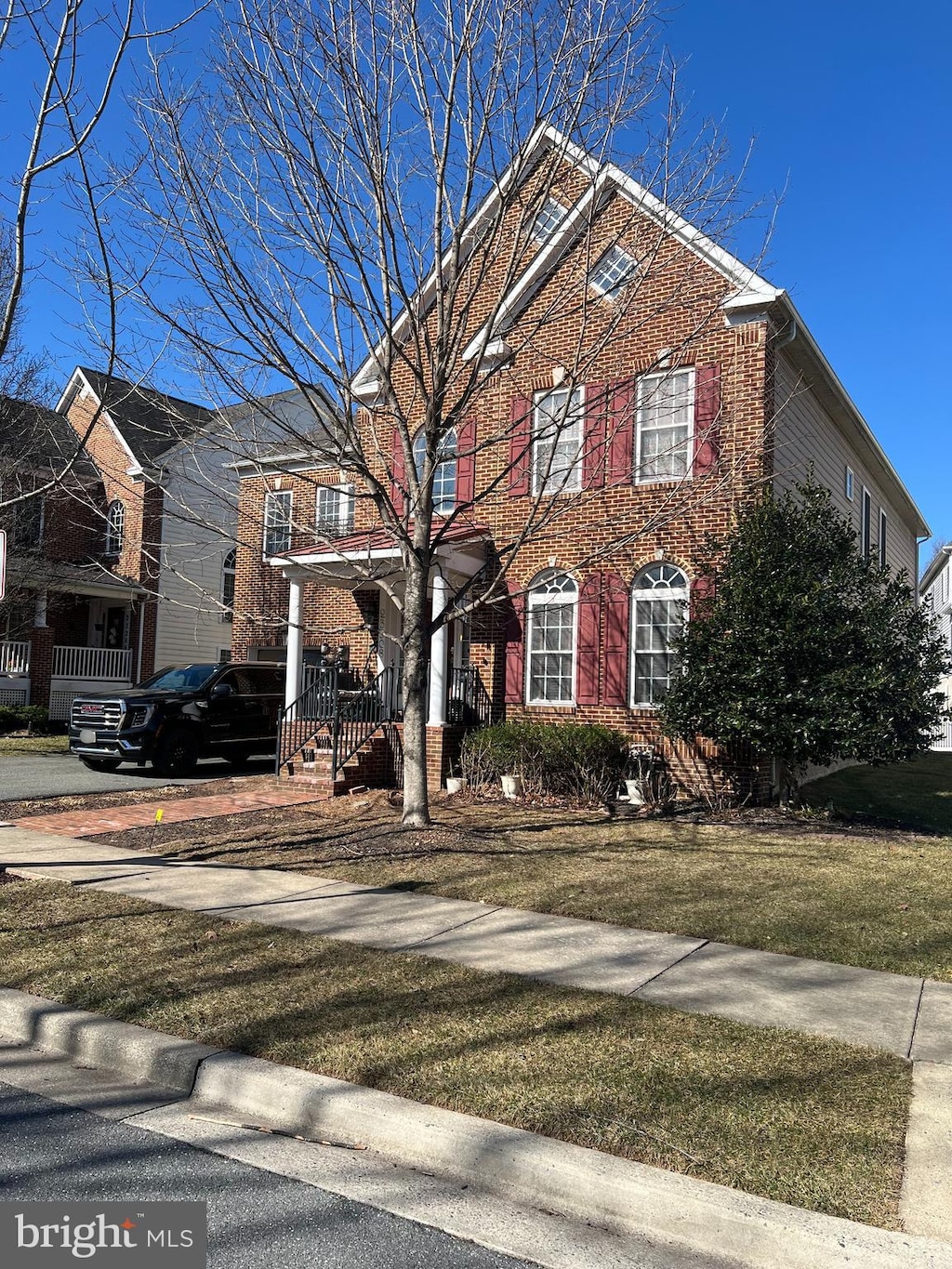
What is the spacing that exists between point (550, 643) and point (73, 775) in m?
7.58

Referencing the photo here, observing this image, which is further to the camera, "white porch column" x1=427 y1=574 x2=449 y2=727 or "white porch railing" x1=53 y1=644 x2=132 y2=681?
"white porch railing" x1=53 y1=644 x2=132 y2=681

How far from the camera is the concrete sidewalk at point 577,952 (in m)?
4.85

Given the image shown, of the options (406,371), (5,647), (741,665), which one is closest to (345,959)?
(741,665)

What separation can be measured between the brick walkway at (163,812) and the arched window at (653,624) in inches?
179

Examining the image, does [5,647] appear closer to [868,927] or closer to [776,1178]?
[868,927]

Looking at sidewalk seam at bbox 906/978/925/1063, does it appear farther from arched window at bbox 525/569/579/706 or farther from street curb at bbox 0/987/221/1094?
arched window at bbox 525/569/579/706

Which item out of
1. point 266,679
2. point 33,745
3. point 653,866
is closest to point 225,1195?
point 653,866

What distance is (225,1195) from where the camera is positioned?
11.2 feet

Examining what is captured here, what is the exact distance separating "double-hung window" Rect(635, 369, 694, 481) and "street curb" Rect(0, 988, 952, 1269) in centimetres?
995

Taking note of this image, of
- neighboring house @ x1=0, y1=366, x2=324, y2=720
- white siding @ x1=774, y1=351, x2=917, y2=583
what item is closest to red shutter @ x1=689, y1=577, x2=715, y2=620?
white siding @ x1=774, y1=351, x2=917, y2=583

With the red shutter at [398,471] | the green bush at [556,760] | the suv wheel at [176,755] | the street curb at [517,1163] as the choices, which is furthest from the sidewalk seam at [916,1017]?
the suv wheel at [176,755]

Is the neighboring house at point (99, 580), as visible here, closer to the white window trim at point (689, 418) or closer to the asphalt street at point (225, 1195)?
the white window trim at point (689, 418)

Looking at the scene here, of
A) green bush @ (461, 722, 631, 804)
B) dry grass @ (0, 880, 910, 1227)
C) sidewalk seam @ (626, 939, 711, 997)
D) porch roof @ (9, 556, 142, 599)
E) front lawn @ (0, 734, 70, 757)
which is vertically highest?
porch roof @ (9, 556, 142, 599)

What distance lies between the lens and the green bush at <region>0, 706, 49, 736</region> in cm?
2278
